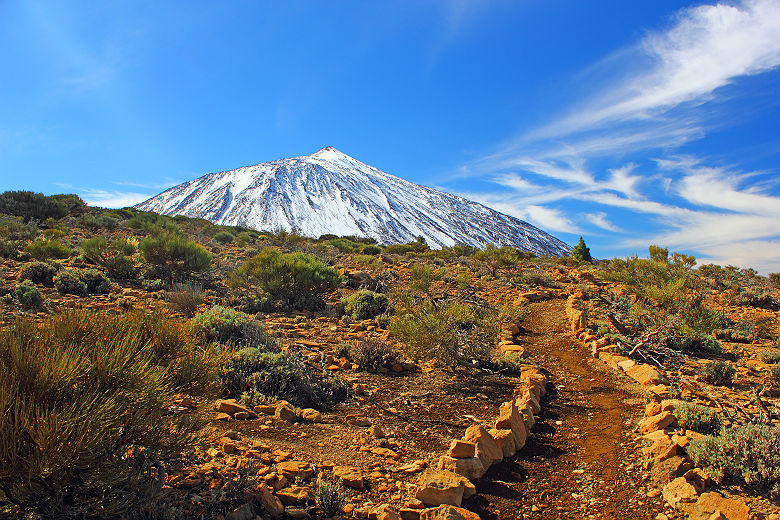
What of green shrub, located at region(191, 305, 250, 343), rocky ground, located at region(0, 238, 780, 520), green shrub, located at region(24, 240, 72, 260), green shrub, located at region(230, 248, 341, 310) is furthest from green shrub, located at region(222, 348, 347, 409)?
green shrub, located at region(24, 240, 72, 260)

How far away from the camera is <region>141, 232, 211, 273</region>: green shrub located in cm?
960

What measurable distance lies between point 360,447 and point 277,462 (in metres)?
0.71

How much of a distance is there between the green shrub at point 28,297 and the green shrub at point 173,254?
10.9 ft

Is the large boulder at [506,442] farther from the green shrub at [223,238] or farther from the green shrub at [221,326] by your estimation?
the green shrub at [223,238]

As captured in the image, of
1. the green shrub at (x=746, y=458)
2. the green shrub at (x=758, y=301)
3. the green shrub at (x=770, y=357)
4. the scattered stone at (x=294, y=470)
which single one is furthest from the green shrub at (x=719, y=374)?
the green shrub at (x=758, y=301)

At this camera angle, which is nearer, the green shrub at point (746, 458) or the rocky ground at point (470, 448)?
the rocky ground at point (470, 448)

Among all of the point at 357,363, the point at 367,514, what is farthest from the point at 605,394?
the point at 367,514

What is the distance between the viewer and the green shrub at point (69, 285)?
23.5 ft

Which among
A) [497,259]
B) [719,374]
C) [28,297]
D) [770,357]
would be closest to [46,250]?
[28,297]

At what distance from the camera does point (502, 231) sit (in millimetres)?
99562

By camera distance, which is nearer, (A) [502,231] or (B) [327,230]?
(B) [327,230]

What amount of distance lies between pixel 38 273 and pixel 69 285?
3.07 ft

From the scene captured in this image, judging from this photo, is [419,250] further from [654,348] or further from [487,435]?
[487,435]

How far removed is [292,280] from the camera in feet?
28.7
